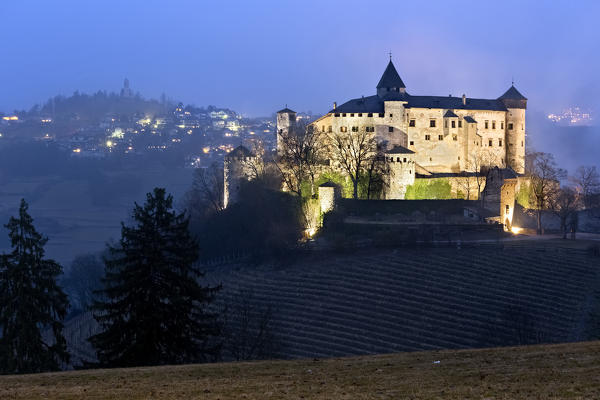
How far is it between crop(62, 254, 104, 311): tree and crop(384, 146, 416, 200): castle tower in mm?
32254

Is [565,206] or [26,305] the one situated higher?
[565,206]

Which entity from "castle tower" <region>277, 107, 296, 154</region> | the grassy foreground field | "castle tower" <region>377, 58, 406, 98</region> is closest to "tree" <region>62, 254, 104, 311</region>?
"castle tower" <region>277, 107, 296, 154</region>

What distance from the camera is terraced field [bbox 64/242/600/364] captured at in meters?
37.5

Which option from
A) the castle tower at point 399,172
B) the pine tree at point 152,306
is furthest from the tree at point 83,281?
the pine tree at point 152,306

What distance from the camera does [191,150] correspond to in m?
186

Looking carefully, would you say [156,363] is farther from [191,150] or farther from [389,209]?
[191,150]

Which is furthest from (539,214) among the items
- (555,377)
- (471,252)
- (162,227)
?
(555,377)

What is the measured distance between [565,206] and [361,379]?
45.0m

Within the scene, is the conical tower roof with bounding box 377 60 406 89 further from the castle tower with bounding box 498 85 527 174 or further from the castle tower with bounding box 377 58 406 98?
the castle tower with bounding box 498 85 527 174

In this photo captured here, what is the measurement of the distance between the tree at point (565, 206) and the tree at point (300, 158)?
743 inches

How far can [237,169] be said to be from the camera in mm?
63750

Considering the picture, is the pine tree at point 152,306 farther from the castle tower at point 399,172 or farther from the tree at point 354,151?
the tree at point 354,151

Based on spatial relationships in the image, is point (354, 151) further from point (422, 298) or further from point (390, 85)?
point (422, 298)

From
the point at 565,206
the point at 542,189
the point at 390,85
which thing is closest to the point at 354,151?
the point at 390,85
